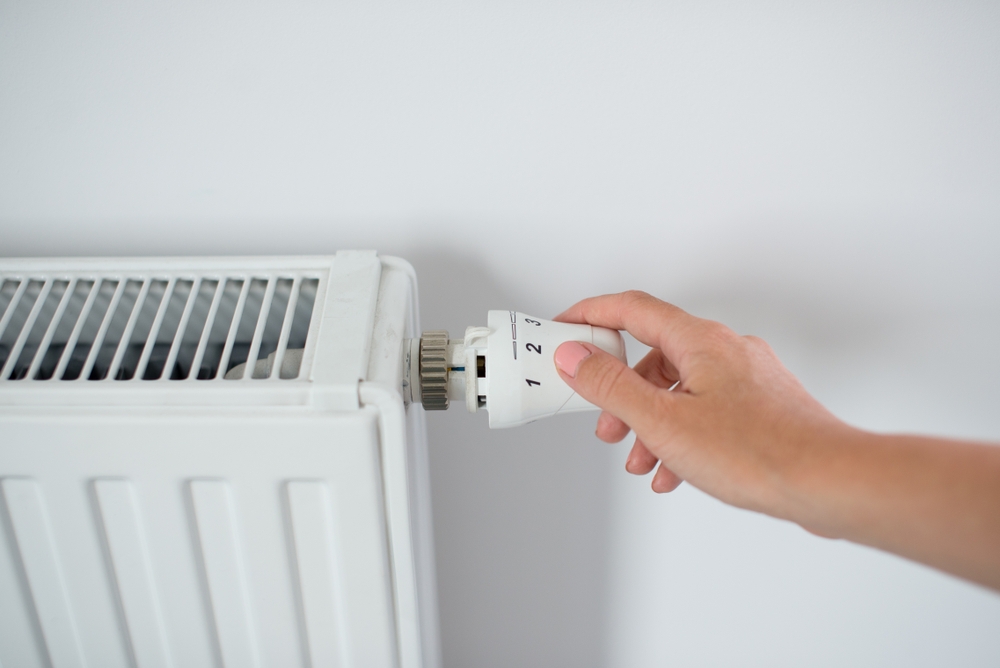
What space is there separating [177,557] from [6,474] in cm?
11

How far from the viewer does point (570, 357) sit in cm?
37

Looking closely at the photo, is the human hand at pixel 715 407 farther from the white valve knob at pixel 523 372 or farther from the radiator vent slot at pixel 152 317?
the radiator vent slot at pixel 152 317

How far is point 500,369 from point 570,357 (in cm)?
4

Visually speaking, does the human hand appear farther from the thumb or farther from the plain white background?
the plain white background

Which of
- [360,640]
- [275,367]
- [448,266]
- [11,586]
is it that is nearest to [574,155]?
[448,266]

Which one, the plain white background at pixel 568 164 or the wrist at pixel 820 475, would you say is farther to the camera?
the plain white background at pixel 568 164

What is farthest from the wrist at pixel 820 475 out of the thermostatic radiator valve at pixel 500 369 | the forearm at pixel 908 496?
the thermostatic radiator valve at pixel 500 369

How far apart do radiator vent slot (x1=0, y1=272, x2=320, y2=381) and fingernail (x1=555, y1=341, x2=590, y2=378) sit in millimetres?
155

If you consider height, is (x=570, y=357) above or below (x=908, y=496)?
above

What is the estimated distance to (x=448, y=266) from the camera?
1.59 ft

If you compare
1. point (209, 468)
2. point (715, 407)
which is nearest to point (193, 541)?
point (209, 468)

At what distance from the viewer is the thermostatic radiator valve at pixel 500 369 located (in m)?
0.36

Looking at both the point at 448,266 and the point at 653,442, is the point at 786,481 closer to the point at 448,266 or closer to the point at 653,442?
the point at 653,442

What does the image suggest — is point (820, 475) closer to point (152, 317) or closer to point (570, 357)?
point (570, 357)
